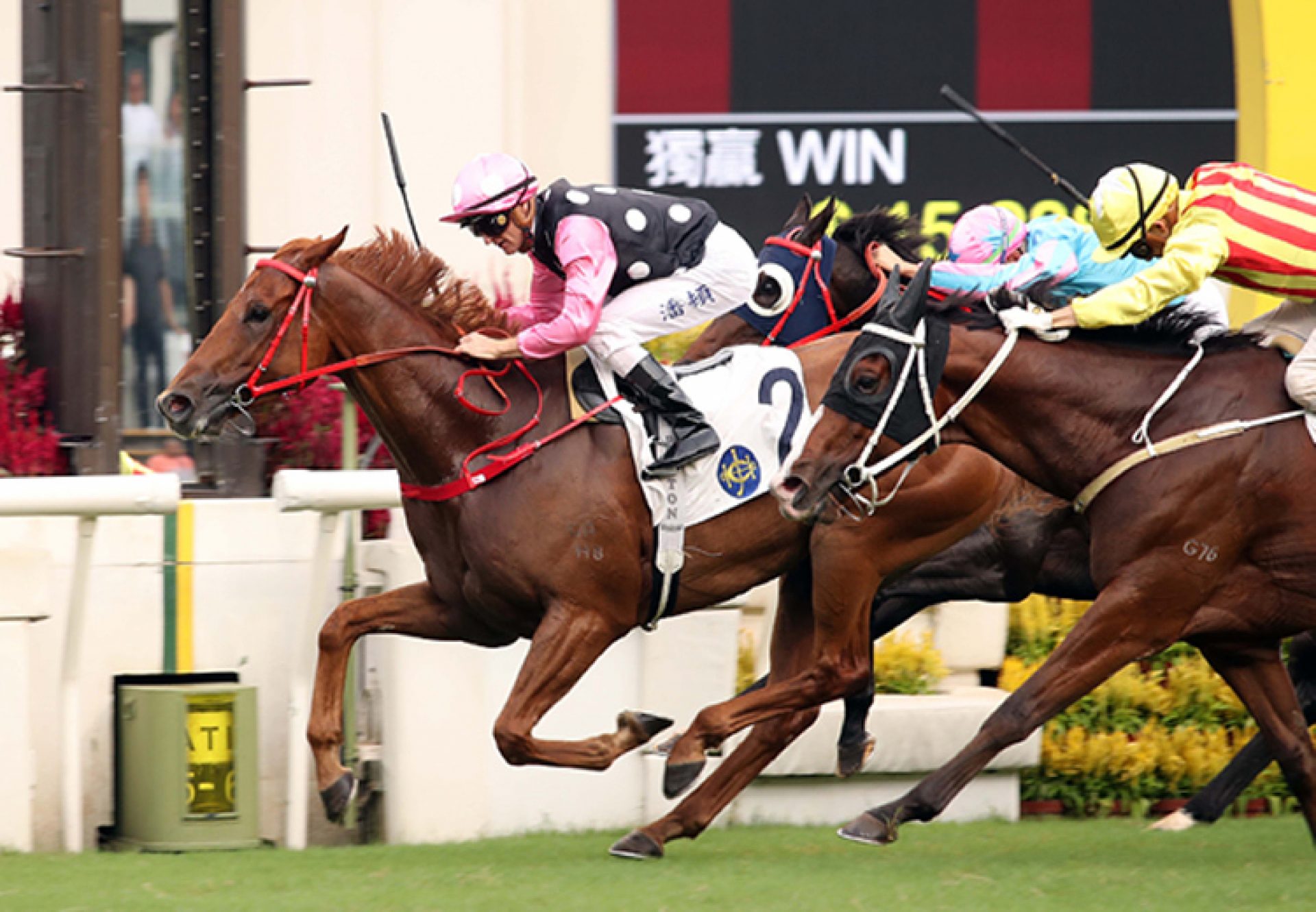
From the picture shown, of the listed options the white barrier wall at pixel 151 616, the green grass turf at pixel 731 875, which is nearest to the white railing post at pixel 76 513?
the white barrier wall at pixel 151 616

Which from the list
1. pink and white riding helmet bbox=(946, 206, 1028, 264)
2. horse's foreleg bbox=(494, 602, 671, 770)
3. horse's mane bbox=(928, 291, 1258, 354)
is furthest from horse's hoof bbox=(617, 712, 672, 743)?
pink and white riding helmet bbox=(946, 206, 1028, 264)

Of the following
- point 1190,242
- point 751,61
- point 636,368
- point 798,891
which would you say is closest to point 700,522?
point 636,368

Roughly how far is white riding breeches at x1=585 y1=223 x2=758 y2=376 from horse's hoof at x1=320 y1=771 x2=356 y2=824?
1.27 m

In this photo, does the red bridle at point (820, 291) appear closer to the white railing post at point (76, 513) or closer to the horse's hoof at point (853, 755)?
the horse's hoof at point (853, 755)

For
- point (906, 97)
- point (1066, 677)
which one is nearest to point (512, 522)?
point (1066, 677)

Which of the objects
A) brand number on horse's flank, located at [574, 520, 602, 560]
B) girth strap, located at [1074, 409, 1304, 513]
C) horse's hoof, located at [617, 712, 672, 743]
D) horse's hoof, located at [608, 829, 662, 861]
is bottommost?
horse's hoof, located at [608, 829, 662, 861]

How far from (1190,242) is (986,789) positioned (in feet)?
7.19

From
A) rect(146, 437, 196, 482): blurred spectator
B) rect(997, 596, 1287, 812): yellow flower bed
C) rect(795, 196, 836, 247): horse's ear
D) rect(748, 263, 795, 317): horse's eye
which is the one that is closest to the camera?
rect(748, 263, 795, 317): horse's eye

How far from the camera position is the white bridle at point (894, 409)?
17.3ft

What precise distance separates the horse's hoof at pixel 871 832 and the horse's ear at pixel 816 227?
1.92 metres

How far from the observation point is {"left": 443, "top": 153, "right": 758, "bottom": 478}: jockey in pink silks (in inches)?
223

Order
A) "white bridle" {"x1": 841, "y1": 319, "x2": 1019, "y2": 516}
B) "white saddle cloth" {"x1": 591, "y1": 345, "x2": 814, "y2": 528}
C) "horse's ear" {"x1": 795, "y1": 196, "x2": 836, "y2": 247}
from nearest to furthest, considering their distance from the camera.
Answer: "white bridle" {"x1": 841, "y1": 319, "x2": 1019, "y2": 516} < "white saddle cloth" {"x1": 591, "y1": 345, "x2": 814, "y2": 528} < "horse's ear" {"x1": 795, "y1": 196, "x2": 836, "y2": 247}

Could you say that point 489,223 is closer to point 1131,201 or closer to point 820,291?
point 820,291

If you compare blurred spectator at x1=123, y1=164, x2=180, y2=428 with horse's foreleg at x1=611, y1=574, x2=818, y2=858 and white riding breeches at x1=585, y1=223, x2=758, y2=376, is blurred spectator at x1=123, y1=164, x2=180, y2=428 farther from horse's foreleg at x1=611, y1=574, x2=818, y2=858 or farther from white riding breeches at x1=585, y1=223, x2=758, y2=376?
horse's foreleg at x1=611, y1=574, x2=818, y2=858
